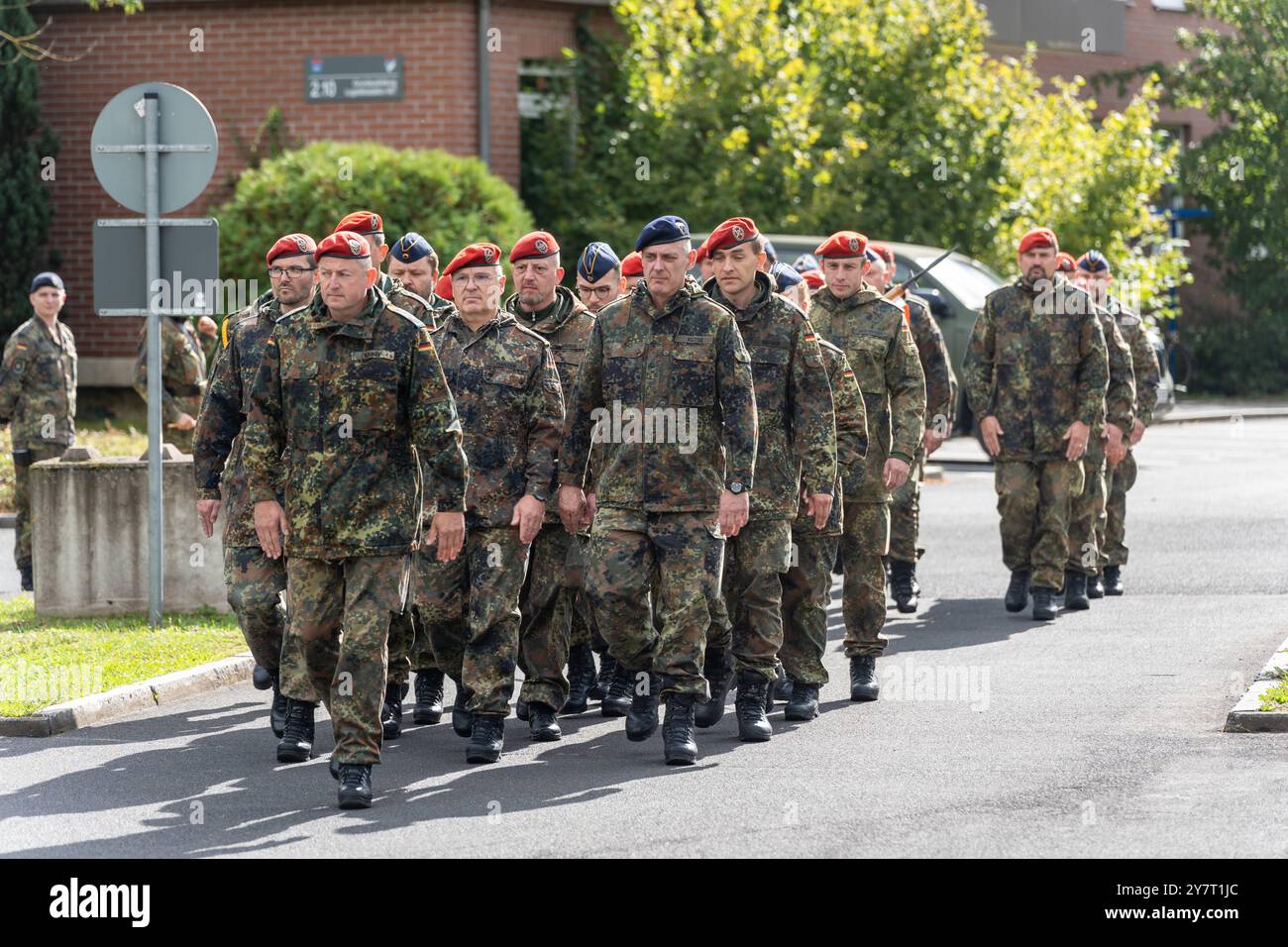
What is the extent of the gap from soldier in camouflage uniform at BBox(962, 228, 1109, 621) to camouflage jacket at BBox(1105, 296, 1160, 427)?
1.44 m

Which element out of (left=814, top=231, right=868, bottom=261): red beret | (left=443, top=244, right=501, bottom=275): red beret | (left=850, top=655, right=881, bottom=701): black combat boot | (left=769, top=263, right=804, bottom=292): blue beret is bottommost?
(left=850, top=655, right=881, bottom=701): black combat boot

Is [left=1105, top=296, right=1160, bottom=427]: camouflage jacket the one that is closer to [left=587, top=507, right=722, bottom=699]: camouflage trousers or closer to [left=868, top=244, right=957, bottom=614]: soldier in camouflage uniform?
[left=868, top=244, right=957, bottom=614]: soldier in camouflage uniform

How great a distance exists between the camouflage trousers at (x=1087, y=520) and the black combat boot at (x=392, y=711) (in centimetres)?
503

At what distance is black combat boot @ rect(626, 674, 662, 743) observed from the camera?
28.3 ft

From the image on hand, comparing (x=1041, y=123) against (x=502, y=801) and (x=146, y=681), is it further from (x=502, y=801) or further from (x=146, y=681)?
(x=502, y=801)

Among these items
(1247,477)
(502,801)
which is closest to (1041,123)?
(1247,477)

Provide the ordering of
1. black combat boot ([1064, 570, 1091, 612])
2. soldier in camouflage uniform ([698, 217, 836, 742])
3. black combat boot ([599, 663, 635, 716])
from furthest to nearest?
black combat boot ([1064, 570, 1091, 612]) < black combat boot ([599, 663, 635, 716]) < soldier in camouflage uniform ([698, 217, 836, 742])

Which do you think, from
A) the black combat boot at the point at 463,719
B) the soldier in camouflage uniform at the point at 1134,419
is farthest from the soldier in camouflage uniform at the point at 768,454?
the soldier in camouflage uniform at the point at 1134,419

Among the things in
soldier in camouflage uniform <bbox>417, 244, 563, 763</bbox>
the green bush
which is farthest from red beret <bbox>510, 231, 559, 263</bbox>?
Answer: the green bush

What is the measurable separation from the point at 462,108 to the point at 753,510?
14.6m

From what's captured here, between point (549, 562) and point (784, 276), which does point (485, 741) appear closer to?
point (549, 562)

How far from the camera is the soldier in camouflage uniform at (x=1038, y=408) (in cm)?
1222

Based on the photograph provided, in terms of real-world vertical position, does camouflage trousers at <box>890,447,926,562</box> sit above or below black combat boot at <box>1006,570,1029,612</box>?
above
